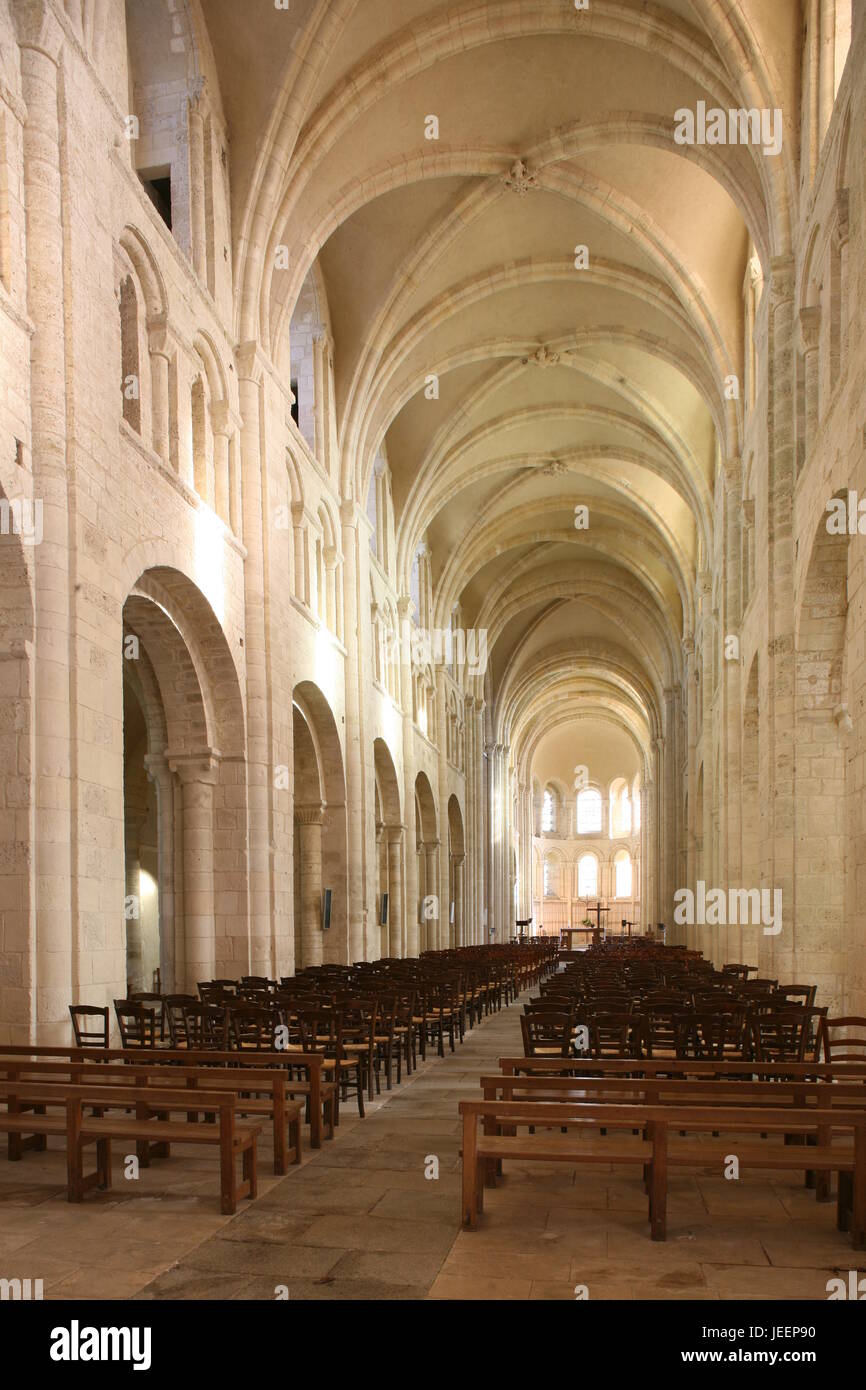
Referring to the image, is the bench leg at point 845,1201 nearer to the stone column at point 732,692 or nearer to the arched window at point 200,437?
the arched window at point 200,437

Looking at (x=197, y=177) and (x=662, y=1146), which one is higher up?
(x=197, y=177)

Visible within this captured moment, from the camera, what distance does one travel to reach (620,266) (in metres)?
23.5

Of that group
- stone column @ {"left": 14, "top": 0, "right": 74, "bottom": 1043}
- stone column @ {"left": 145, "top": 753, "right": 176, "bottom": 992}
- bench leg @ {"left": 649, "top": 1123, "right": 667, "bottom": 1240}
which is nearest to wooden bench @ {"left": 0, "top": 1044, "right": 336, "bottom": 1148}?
stone column @ {"left": 14, "top": 0, "right": 74, "bottom": 1043}

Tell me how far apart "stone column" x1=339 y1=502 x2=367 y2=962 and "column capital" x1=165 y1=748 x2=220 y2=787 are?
23.5 feet

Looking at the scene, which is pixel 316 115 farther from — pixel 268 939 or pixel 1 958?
pixel 1 958

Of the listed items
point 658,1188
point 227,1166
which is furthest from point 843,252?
point 227,1166

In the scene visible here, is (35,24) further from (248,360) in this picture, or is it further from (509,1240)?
(509,1240)

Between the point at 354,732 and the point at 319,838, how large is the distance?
7.93ft

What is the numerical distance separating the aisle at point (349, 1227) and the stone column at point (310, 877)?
13.2 m

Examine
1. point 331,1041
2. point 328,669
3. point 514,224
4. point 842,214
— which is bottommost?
point 331,1041

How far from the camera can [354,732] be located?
23688 millimetres

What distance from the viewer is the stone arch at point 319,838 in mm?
22406

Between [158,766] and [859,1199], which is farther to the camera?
[158,766]

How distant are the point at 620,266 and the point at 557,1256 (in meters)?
21.8
